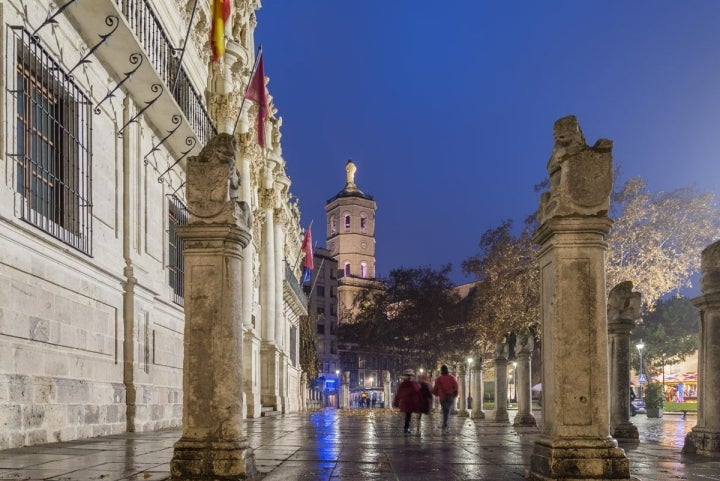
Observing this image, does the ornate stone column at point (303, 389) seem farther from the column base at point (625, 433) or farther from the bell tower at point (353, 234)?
the bell tower at point (353, 234)

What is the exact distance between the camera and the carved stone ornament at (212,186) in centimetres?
776

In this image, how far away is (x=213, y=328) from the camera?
25.0ft

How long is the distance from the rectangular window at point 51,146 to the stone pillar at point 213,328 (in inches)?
153

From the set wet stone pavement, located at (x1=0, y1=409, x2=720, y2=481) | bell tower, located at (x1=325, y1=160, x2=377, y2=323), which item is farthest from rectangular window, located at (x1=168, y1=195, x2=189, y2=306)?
bell tower, located at (x1=325, y1=160, x2=377, y2=323)

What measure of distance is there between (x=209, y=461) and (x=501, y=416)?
19.3m

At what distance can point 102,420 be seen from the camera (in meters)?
12.9

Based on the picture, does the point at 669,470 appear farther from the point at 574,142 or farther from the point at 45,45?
the point at 45,45

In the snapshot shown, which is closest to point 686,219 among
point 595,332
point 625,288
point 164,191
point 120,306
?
point 625,288

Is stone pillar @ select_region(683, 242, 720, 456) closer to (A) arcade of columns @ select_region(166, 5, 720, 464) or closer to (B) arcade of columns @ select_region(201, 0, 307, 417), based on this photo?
(A) arcade of columns @ select_region(166, 5, 720, 464)

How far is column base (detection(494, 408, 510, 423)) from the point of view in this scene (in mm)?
24953

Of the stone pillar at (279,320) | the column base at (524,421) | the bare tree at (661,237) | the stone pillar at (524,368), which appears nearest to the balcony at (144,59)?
the stone pillar at (524,368)

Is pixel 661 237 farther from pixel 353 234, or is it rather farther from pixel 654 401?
pixel 353 234

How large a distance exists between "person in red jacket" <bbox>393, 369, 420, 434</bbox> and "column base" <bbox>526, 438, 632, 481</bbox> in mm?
9992

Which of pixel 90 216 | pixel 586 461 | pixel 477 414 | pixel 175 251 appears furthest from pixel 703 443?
pixel 477 414
